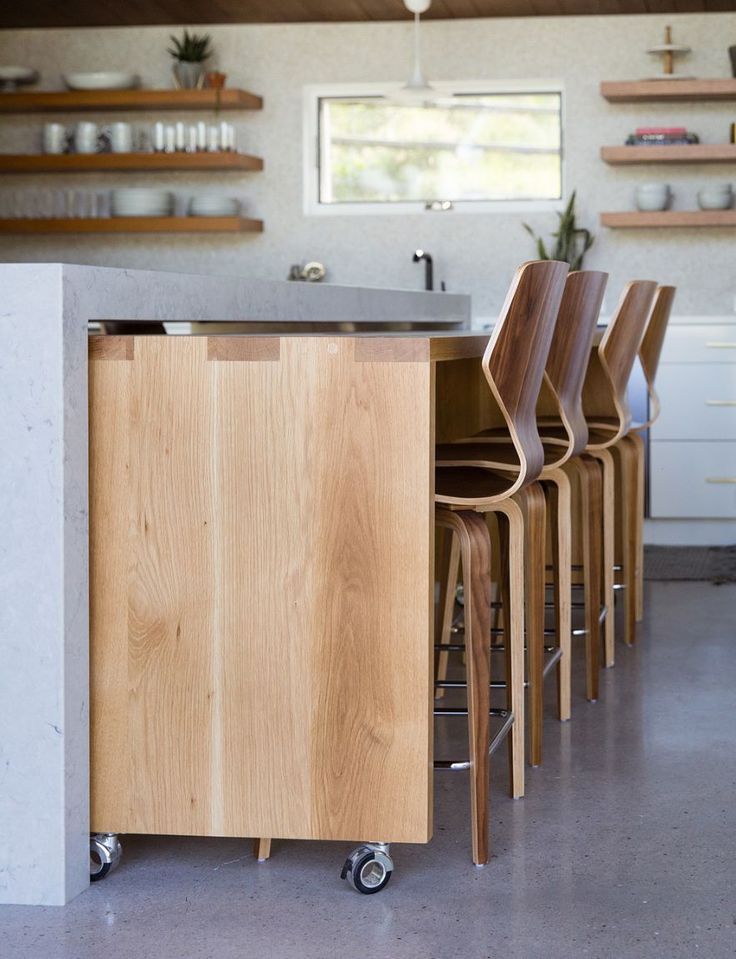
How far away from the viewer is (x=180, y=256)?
6.89 meters

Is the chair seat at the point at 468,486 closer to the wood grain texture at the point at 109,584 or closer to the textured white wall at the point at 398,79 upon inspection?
the wood grain texture at the point at 109,584

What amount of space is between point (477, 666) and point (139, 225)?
4750mm

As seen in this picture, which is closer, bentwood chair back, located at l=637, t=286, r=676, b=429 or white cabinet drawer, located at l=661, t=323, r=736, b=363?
bentwood chair back, located at l=637, t=286, r=676, b=429

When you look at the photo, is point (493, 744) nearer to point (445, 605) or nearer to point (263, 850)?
point (263, 850)

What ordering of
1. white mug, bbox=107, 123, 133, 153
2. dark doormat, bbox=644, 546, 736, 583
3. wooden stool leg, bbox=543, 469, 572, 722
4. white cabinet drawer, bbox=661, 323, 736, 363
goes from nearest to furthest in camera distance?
wooden stool leg, bbox=543, 469, 572, 722, dark doormat, bbox=644, 546, 736, 583, white cabinet drawer, bbox=661, 323, 736, 363, white mug, bbox=107, 123, 133, 153

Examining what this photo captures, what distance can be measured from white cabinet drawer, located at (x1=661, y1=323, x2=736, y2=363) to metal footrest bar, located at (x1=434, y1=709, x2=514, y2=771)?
363 cm

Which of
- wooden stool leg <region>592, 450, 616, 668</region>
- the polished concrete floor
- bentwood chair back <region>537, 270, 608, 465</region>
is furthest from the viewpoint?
wooden stool leg <region>592, 450, 616, 668</region>

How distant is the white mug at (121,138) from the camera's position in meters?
6.57

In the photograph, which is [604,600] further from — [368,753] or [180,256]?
[180,256]

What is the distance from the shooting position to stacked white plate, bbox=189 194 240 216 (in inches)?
258

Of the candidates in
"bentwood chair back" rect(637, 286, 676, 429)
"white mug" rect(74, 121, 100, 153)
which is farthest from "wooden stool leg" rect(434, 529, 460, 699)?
"white mug" rect(74, 121, 100, 153)

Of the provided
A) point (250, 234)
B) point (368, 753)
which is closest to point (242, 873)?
point (368, 753)

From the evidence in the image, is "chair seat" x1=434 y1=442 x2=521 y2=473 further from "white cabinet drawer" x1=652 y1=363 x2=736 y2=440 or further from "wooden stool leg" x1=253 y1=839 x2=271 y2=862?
"white cabinet drawer" x1=652 y1=363 x2=736 y2=440

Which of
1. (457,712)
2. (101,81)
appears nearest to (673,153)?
(101,81)
